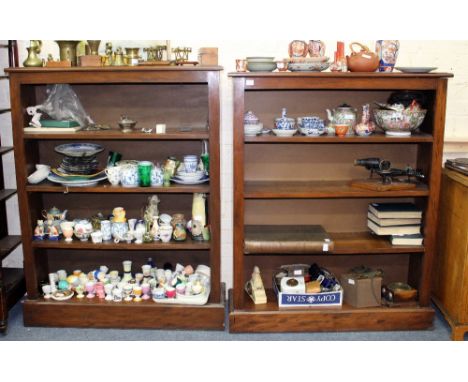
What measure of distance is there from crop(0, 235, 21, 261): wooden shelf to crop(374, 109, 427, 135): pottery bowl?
100 inches

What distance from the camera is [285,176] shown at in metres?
3.52

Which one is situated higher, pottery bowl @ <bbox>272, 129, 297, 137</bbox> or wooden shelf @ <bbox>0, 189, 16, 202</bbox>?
pottery bowl @ <bbox>272, 129, 297, 137</bbox>

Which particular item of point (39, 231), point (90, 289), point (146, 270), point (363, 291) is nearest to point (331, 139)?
point (363, 291)

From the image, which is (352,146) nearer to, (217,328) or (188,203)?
(188,203)

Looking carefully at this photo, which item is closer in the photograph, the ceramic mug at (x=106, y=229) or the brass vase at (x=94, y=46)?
the brass vase at (x=94, y=46)

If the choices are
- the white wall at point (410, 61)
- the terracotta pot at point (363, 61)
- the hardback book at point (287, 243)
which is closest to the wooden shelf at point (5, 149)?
the white wall at point (410, 61)

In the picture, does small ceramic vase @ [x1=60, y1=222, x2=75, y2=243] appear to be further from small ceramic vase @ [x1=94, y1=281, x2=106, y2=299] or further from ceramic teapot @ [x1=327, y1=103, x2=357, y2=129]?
ceramic teapot @ [x1=327, y1=103, x2=357, y2=129]

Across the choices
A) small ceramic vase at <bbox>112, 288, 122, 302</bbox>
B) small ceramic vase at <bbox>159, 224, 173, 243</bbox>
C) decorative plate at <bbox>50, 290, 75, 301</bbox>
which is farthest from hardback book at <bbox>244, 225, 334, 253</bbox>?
decorative plate at <bbox>50, 290, 75, 301</bbox>

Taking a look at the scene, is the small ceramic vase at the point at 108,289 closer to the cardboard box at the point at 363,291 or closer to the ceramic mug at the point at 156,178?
the ceramic mug at the point at 156,178

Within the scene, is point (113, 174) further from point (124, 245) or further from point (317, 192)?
point (317, 192)

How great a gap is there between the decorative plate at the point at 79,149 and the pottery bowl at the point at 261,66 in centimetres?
110

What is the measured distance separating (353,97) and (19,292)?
2.66m

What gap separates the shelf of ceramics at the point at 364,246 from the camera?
3260 millimetres

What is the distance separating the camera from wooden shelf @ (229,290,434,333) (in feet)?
10.7
